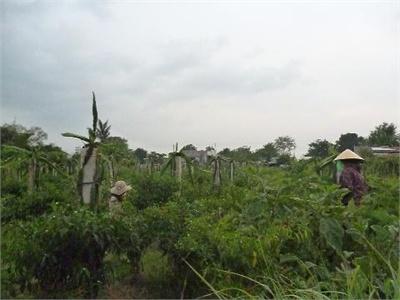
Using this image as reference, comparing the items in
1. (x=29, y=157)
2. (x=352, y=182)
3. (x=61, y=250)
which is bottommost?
(x=61, y=250)

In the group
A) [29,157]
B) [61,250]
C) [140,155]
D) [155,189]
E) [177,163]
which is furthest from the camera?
[140,155]

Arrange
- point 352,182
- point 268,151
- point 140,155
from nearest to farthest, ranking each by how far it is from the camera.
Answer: point 352,182 → point 140,155 → point 268,151

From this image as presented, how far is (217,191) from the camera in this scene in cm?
664

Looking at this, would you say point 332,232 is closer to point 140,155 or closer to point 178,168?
point 178,168

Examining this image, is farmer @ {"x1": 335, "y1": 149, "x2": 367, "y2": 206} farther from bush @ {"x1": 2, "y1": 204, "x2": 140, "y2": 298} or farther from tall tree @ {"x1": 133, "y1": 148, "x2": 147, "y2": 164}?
tall tree @ {"x1": 133, "y1": 148, "x2": 147, "y2": 164}

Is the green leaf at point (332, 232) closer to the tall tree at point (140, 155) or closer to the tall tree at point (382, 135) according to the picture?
the tall tree at point (140, 155)

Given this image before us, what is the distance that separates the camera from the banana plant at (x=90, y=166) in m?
3.57

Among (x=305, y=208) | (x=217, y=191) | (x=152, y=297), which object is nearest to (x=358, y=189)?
(x=305, y=208)

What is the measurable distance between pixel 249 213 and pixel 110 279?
105 cm

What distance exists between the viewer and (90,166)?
11.9ft

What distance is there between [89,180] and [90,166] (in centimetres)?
10

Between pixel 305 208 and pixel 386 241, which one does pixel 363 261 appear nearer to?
pixel 386 241

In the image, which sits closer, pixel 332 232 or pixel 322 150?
pixel 332 232

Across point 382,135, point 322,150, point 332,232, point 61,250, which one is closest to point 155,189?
point 61,250
